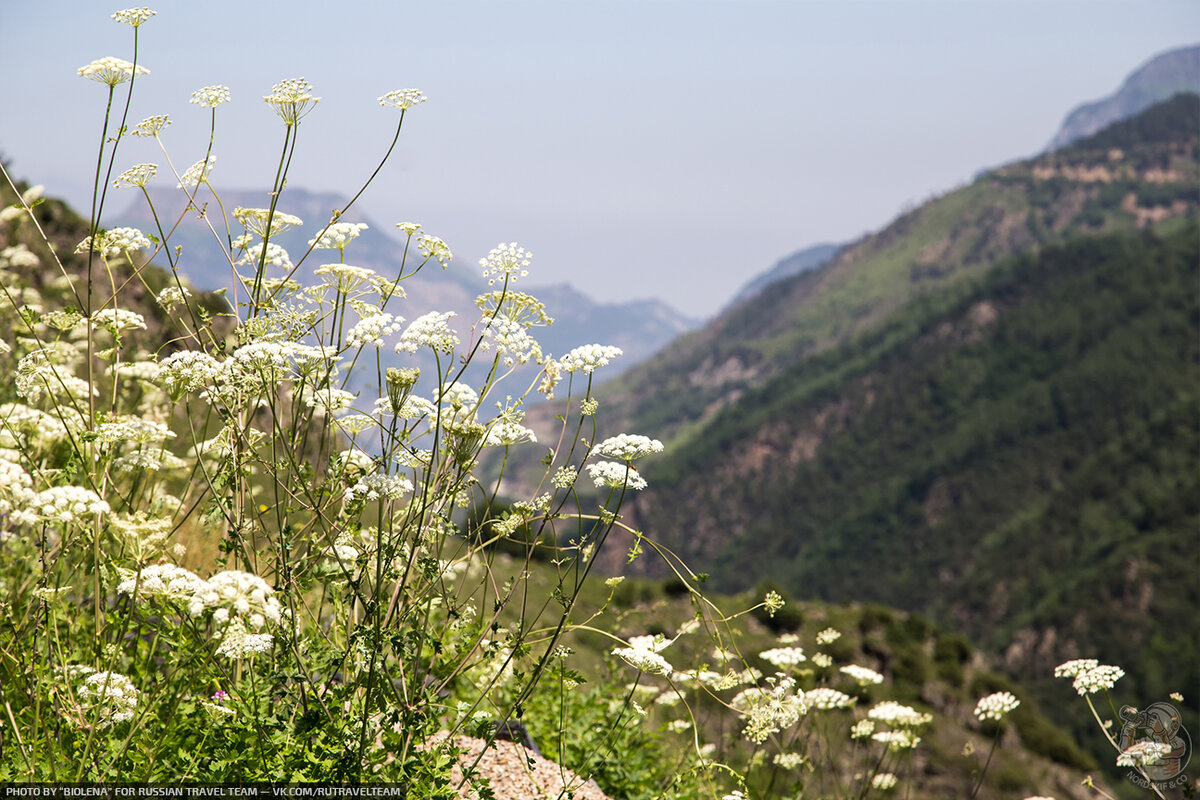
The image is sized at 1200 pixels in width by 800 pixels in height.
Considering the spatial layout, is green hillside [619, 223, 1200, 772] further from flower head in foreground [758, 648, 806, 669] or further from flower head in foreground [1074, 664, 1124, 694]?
flower head in foreground [1074, 664, 1124, 694]

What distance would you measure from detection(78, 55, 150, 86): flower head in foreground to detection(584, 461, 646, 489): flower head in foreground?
295 centimetres

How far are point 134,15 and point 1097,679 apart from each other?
619 cm

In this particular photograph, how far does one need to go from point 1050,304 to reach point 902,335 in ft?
116

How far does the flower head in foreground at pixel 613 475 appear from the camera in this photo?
395 centimetres

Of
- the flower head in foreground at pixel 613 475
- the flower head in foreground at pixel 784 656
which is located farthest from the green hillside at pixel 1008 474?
the flower head in foreground at pixel 613 475

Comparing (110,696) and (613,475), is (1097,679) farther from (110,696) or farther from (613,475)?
(110,696)

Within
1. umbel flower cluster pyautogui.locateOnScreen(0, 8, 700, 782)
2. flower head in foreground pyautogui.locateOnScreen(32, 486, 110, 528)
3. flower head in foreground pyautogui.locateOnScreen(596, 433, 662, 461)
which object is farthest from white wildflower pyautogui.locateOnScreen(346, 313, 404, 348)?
flower head in foreground pyautogui.locateOnScreen(32, 486, 110, 528)

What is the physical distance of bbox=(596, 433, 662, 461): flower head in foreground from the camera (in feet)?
12.6

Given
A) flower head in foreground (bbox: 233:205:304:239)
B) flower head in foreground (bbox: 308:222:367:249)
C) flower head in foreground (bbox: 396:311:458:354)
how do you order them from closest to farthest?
flower head in foreground (bbox: 396:311:458:354) → flower head in foreground (bbox: 308:222:367:249) → flower head in foreground (bbox: 233:205:304:239)

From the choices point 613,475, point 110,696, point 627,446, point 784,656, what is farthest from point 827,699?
point 110,696

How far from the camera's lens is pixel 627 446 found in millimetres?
3908

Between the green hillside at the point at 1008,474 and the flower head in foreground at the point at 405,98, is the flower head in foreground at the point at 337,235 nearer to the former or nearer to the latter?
the flower head in foreground at the point at 405,98

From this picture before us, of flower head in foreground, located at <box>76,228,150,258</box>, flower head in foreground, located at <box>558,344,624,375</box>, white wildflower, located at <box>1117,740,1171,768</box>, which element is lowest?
white wildflower, located at <box>1117,740,1171,768</box>

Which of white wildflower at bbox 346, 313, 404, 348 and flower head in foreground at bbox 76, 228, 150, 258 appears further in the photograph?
flower head in foreground at bbox 76, 228, 150, 258
